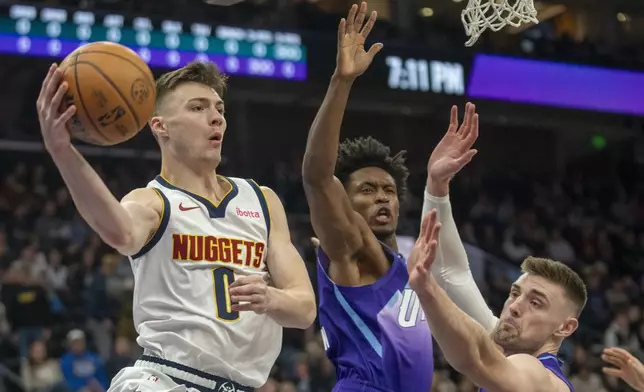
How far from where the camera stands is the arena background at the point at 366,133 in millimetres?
10906

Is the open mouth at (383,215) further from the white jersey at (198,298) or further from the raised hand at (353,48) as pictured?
the white jersey at (198,298)

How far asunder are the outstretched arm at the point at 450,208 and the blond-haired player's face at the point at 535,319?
66 cm

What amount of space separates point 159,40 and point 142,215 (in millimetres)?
10091

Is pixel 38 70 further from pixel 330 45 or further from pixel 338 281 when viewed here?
pixel 338 281

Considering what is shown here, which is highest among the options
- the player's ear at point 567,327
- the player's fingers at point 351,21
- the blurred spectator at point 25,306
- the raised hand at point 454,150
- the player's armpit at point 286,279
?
the player's fingers at point 351,21

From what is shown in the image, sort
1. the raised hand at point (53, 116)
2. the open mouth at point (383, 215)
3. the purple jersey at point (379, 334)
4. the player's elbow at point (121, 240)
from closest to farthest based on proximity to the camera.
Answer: the raised hand at point (53, 116), the player's elbow at point (121, 240), the purple jersey at point (379, 334), the open mouth at point (383, 215)

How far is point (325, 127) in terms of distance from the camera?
13.9 ft

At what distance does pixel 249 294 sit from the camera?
3365 millimetres

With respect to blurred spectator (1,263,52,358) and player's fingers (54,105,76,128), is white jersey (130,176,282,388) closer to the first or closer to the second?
player's fingers (54,105,76,128)

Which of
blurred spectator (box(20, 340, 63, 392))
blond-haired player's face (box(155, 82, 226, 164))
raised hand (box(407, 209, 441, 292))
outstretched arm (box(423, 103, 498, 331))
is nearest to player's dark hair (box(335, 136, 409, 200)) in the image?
outstretched arm (box(423, 103, 498, 331))

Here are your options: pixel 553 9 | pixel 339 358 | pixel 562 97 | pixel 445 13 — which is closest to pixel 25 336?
pixel 339 358

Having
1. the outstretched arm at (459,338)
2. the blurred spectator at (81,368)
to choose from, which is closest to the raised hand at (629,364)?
the outstretched arm at (459,338)

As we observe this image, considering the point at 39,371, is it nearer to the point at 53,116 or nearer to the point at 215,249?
the point at 215,249

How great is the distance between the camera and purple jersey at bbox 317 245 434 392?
443 cm
